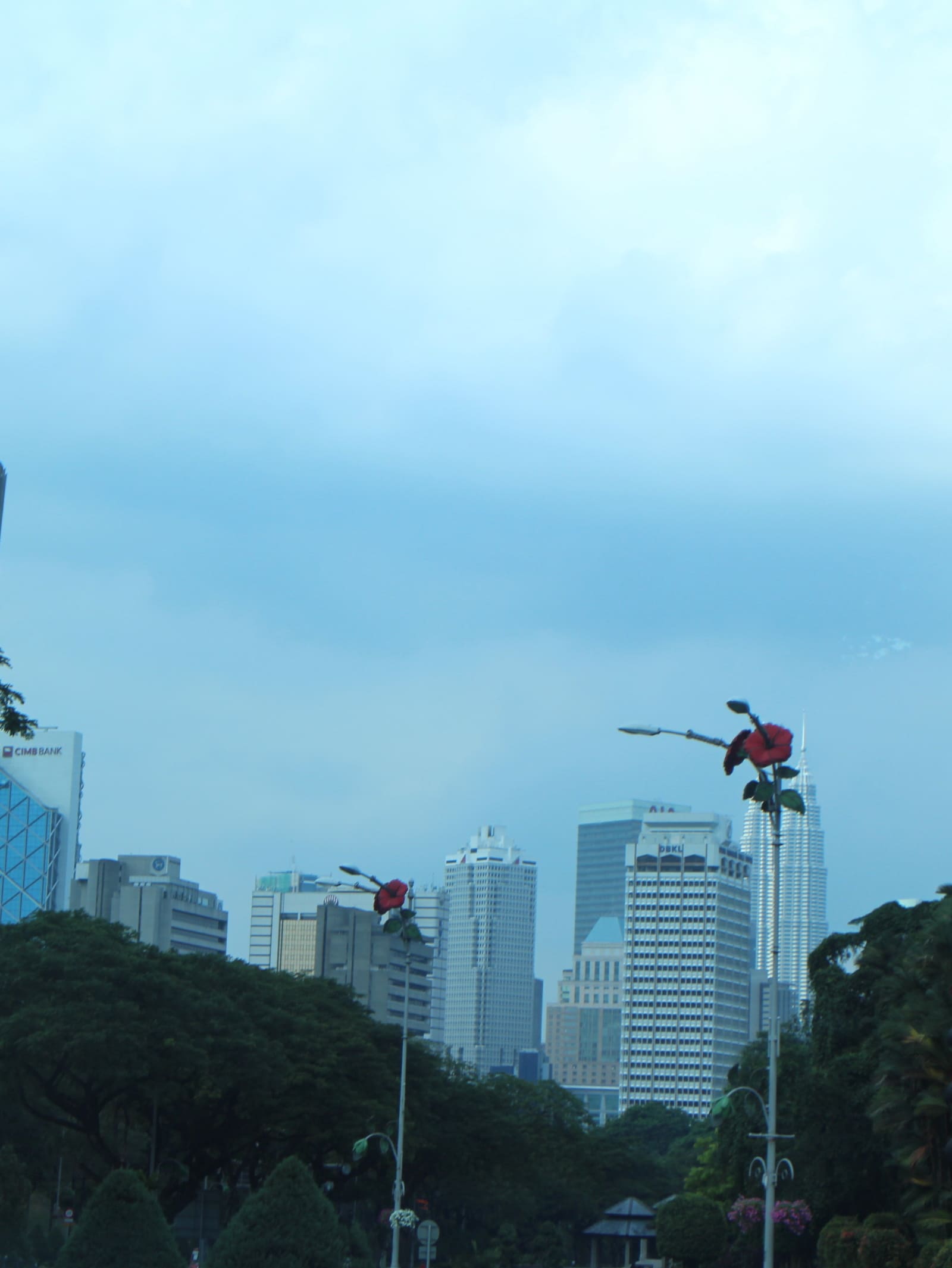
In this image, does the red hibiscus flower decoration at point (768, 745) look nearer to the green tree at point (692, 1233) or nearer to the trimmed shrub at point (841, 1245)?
the trimmed shrub at point (841, 1245)

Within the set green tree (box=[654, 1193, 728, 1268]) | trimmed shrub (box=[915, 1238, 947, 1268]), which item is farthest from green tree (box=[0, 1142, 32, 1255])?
green tree (box=[654, 1193, 728, 1268])

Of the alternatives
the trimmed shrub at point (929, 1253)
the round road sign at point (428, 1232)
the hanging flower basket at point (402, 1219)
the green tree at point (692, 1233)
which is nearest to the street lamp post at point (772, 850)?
the trimmed shrub at point (929, 1253)

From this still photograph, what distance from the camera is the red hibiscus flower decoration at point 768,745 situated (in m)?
26.1

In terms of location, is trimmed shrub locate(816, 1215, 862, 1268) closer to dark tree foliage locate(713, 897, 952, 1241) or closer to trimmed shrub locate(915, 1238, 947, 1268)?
dark tree foliage locate(713, 897, 952, 1241)

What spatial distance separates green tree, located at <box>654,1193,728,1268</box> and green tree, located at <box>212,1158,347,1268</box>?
39.4m

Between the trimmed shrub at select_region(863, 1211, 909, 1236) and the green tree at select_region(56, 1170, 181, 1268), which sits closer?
the green tree at select_region(56, 1170, 181, 1268)

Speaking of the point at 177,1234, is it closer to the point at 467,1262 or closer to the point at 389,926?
the point at 467,1262

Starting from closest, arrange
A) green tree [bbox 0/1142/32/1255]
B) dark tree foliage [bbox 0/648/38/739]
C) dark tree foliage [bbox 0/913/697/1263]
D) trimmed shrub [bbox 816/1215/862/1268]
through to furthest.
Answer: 1. dark tree foliage [bbox 0/648/38/739]
2. trimmed shrub [bbox 816/1215/862/1268]
3. green tree [bbox 0/1142/32/1255]
4. dark tree foliage [bbox 0/913/697/1263]

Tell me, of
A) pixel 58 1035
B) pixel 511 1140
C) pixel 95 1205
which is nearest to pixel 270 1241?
pixel 95 1205

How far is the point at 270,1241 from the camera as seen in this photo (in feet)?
94.3

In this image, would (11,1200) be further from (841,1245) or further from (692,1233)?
(692,1233)

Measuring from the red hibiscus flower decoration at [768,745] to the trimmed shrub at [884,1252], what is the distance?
14.7m

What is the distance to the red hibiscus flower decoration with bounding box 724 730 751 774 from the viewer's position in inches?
1040

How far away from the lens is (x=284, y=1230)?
28.9m
